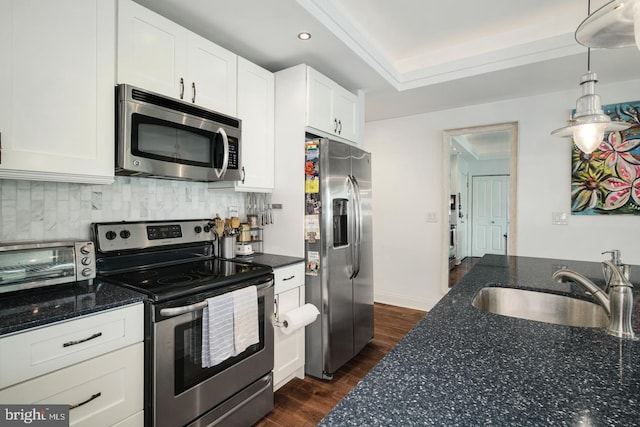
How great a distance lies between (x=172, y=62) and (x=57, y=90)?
620 mm

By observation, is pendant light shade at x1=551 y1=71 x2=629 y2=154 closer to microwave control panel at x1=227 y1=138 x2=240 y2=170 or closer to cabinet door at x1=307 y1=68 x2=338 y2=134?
cabinet door at x1=307 y1=68 x2=338 y2=134

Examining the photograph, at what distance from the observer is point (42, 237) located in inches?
62.2

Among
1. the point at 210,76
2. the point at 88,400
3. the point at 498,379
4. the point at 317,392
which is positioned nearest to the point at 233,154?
the point at 210,76

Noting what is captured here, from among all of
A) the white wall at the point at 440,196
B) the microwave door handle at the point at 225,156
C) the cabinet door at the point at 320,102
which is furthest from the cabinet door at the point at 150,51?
the white wall at the point at 440,196

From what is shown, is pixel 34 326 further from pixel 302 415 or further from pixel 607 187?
pixel 607 187

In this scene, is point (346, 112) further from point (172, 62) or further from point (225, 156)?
point (172, 62)

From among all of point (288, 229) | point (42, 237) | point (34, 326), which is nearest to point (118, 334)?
point (34, 326)

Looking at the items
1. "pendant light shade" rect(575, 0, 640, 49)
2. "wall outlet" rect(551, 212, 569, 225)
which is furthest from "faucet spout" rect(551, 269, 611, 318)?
"wall outlet" rect(551, 212, 569, 225)

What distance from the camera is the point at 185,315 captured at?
147 centimetres

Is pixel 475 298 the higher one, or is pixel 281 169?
pixel 281 169

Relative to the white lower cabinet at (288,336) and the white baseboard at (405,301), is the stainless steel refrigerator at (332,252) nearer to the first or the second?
the white lower cabinet at (288,336)

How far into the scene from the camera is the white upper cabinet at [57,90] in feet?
4.07

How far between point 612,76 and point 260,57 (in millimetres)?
3042

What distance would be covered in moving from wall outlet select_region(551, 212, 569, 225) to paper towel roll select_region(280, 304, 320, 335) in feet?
8.72
